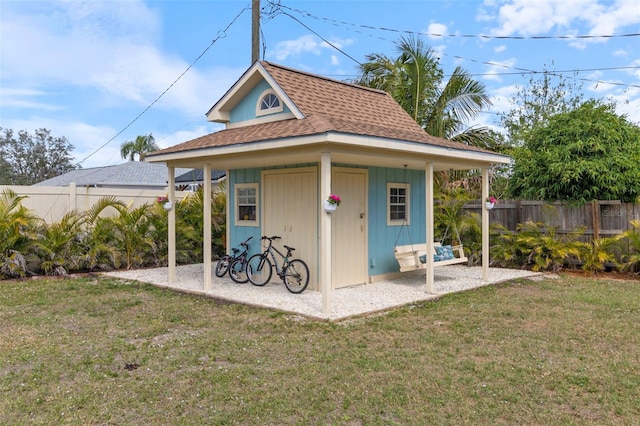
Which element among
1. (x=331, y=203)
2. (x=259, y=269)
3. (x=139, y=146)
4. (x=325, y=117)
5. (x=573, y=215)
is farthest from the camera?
(x=139, y=146)

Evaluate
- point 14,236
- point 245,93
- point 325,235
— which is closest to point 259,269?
point 325,235

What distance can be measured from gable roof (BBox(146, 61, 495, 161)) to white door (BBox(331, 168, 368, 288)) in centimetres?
102

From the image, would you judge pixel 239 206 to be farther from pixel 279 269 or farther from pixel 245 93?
pixel 245 93

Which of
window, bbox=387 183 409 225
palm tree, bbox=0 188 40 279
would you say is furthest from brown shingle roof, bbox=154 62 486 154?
palm tree, bbox=0 188 40 279

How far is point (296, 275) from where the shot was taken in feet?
26.0

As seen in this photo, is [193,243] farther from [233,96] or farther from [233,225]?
[233,96]

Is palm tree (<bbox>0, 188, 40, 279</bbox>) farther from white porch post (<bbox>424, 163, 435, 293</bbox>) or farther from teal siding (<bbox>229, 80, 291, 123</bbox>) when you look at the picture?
white porch post (<bbox>424, 163, 435, 293</bbox>)

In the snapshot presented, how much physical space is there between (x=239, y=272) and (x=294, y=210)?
1.76 meters

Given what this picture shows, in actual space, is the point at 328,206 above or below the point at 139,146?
below

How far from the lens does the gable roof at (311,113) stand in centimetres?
689

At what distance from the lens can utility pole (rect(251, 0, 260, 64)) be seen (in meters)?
11.8

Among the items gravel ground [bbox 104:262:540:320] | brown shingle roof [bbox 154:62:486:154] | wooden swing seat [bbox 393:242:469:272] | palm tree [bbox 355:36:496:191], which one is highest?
palm tree [bbox 355:36:496:191]

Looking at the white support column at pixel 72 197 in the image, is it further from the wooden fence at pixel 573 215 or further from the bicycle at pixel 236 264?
the wooden fence at pixel 573 215

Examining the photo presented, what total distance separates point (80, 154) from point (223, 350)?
121ft
